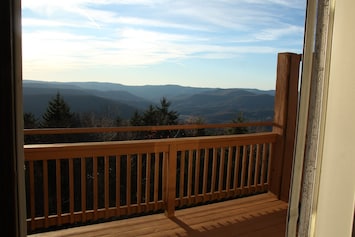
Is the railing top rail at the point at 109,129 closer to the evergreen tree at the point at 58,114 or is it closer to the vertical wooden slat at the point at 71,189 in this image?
the vertical wooden slat at the point at 71,189

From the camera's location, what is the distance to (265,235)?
260 cm

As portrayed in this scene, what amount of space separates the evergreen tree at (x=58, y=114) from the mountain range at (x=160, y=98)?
67 mm

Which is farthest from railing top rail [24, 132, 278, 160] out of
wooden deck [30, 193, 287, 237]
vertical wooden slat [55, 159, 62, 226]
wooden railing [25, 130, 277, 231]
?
wooden deck [30, 193, 287, 237]

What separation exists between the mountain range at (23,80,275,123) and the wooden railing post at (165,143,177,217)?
1.27 metres

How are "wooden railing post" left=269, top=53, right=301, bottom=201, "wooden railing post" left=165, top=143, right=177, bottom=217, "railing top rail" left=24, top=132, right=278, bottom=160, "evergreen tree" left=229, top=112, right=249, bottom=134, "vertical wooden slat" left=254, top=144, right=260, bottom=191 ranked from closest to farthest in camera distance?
1. "railing top rail" left=24, top=132, right=278, bottom=160
2. "wooden railing post" left=165, top=143, right=177, bottom=217
3. "wooden railing post" left=269, top=53, right=301, bottom=201
4. "vertical wooden slat" left=254, top=144, right=260, bottom=191
5. "evergreen tree" left=229, top=112, right=249, bottom=134

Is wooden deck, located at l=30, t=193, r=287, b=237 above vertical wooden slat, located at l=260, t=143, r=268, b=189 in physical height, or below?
below

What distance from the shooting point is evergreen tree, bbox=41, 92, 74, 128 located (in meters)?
3.61

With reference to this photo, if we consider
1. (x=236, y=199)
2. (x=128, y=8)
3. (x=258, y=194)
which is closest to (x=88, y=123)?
(x=128, y=8)

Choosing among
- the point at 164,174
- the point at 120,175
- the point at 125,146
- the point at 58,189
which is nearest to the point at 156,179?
the point at 164,174

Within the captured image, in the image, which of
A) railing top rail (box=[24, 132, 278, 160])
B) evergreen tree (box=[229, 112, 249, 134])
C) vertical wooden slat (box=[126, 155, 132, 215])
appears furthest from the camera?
evergreen tree (box=[229, 112, 249, 134])

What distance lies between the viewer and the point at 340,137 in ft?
2.14

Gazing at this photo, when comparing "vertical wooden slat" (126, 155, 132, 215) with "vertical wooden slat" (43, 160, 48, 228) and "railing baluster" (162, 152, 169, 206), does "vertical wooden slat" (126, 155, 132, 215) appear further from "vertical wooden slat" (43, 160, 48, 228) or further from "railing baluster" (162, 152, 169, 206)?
"vertical wooden slat" (43, 160, 48, 228)

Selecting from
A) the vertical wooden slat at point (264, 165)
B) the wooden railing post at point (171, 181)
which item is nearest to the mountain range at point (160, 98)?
the vertical wooden slat at point (264, 165)

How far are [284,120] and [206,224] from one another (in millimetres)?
1690
